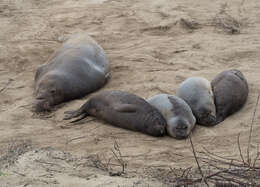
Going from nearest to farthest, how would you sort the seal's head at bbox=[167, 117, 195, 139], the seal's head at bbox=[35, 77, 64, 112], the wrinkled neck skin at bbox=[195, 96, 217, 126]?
the seal's head at bbox=[167, 117, 195, 139], the wrinkled neck skin at bbox=[195, 96, 217, 126], the seal's head at bbox=[35, 77, 64, 112]

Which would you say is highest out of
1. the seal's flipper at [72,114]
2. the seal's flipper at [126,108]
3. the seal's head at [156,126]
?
the seal's flipper at [126,108]

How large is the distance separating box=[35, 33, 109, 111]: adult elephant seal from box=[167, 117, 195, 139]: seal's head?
1.76 metres

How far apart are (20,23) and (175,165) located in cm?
605

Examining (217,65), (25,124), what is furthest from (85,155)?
(217,65)

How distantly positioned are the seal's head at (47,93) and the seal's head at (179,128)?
5.84 feet

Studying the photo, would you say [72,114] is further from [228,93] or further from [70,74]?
[228,93]

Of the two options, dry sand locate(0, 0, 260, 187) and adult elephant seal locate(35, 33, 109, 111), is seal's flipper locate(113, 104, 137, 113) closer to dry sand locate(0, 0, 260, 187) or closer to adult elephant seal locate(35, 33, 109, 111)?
dry sand locate(0, 0, 260, 187)

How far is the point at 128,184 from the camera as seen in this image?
3.47m

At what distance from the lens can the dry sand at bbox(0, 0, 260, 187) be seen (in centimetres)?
427

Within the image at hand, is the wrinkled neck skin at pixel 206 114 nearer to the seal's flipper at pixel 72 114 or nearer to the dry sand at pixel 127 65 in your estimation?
the dry sand at pixel 127 65

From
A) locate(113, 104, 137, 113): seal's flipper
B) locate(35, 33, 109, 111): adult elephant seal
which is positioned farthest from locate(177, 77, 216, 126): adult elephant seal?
locate(35, 33, 109, 111): adult elephant seal

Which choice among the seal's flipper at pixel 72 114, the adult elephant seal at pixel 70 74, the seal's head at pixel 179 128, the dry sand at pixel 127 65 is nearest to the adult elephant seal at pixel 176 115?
the seal's head at pixel 179 128

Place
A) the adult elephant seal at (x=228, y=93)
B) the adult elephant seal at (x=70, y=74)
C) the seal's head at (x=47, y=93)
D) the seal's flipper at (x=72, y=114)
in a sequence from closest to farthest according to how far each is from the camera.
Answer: the adult elephant seal at (x=228, y=93) < the seal's flipper at (x=72, y=114) < the seal's head at (x=47, y=93) < the adult elephant seal at (x=70, y=74)

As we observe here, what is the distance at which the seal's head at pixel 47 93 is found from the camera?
5920mm
